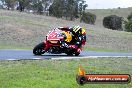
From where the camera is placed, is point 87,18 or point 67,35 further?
point 87,18

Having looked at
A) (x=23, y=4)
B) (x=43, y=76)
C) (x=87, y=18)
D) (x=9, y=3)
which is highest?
(x=43, y=76)

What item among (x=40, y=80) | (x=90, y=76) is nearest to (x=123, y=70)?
(x=40, y=80)

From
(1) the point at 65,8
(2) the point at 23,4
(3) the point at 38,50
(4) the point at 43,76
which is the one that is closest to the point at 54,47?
(3) the point at 38,50

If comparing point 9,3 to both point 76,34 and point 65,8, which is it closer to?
point 65,8

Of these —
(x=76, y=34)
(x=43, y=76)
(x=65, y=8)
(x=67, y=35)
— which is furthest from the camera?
(x=65, y=8)

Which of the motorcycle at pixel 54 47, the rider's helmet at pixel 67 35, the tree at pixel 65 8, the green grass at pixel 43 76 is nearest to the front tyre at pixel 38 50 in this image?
the motorcycle at pixel 54 47

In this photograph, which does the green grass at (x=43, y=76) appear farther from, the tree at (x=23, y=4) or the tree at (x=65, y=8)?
the tree at (x=23, y=4)

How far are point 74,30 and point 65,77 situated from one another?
33.8ft

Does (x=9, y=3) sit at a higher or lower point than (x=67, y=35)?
lower

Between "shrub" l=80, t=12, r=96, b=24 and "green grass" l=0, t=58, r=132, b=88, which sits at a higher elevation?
"green grass" l=0, t=58, r=132, b=88

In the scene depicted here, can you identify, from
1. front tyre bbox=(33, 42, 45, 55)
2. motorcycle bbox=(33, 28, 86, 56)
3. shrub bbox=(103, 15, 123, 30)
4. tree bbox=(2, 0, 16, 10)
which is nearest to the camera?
front tyre bbox=(33, 42, 45, 55)

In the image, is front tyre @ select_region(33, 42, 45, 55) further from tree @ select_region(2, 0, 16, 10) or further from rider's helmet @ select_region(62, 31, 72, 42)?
tree @ select_region(2, 0, 16, 10)

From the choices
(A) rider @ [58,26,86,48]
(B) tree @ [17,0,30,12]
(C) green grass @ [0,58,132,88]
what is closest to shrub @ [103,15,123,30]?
(B) tree @ [17,0,30,12]

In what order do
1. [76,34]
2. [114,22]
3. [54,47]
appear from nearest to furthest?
[54,47], [76,34], [114,22]
